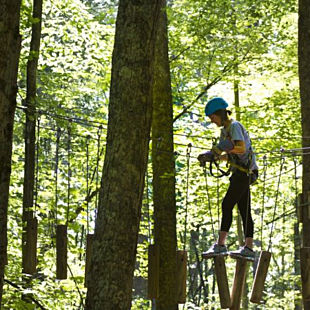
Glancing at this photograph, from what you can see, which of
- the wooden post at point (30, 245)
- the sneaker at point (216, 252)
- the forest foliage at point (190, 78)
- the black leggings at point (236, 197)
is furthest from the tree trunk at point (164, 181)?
the forest foliage at point (190, 78)

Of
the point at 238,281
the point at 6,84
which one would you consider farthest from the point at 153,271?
the point at 6,84

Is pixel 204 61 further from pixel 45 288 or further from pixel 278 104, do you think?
pixel 45 288

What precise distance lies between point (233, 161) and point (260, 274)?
0.93 m

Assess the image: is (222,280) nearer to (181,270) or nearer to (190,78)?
(181,270)

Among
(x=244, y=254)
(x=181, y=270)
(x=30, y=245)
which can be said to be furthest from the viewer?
(x=181, y=270)

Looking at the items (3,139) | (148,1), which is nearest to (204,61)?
(148,1)

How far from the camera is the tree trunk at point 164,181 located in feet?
21.2

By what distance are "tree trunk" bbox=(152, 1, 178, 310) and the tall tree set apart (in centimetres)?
292

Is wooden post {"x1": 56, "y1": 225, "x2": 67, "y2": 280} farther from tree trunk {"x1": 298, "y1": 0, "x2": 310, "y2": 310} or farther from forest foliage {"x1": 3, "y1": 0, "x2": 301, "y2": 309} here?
forest foliage {"x1": 3, "y1": 0, "x2": 301, "y2": 309}

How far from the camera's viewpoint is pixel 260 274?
5090 mm

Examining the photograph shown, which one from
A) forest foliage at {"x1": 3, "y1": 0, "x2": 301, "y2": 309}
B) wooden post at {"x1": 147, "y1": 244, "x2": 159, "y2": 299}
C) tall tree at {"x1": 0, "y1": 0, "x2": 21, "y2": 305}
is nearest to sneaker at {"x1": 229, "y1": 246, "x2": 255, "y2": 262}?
wooden post at {"x1": 147, "y1": 244, "x2": 159, "y2": 299}

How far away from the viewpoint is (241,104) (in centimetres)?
1206

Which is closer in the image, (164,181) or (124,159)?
(124,159)

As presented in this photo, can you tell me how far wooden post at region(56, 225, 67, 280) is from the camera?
16.5ft
